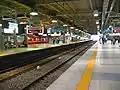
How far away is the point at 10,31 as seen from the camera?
110 feet

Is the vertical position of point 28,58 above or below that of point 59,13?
below

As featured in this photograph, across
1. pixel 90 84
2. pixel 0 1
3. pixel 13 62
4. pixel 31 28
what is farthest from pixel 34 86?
pixel 31 28

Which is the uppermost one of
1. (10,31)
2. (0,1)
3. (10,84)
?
(0,1)

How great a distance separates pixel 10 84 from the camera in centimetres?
919

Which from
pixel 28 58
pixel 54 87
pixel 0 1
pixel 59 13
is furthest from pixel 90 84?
pixel 59 13

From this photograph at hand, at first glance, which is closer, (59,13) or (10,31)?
(59,13)

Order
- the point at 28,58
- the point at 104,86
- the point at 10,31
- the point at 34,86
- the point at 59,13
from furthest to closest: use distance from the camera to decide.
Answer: the point at 10,31 < the point at 59,13 < the point at 28,58 < the point at 34,86 < the point at 104,86

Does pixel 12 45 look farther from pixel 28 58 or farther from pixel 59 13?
pixel 28 58

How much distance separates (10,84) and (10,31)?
24853 millimetres

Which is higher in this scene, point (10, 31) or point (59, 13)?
point (59, 13)

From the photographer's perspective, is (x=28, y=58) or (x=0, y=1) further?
(x=0, y=1)

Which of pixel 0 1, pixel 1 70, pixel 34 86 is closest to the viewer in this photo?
pixel 34 86

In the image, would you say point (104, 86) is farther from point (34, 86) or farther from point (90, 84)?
point (34, 86)

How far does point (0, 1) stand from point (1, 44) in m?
5.20
